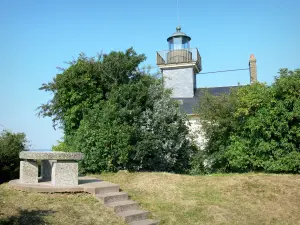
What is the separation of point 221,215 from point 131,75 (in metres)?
7.86

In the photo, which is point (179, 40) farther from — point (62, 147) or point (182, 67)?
point (62, 147)

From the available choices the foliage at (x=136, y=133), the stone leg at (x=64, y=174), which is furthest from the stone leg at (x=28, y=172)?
the foliage at (x=136, y=133)

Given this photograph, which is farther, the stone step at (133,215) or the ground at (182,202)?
the stone step at (133,215)

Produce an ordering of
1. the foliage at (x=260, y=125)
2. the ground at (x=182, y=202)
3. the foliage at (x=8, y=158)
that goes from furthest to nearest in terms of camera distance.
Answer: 1. the foliage at (x=260, y=125)
2. the foliage at (x=8, y=158)
3. the ground at (x=182, y=202)

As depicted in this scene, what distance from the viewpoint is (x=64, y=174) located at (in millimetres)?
7719

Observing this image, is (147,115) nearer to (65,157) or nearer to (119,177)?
(119,177)

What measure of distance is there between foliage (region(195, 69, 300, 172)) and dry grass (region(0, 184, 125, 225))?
294 inches

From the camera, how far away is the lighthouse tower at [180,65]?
2531 centimetres

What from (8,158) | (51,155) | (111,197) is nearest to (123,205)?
(111,197)

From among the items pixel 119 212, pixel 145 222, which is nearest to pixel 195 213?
pixel 145 222

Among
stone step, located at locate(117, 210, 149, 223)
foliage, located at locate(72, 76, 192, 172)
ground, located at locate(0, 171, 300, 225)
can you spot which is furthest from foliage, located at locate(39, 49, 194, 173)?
stone step, located at locate(117, 210, 149, 223)

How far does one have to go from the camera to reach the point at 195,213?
7668mm

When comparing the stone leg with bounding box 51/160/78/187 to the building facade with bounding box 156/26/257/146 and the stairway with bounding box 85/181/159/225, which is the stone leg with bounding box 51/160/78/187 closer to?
the stairway with bounding box 85/181/159/225

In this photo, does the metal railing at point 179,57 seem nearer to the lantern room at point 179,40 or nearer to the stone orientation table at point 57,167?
the lantern room at point 179,40
